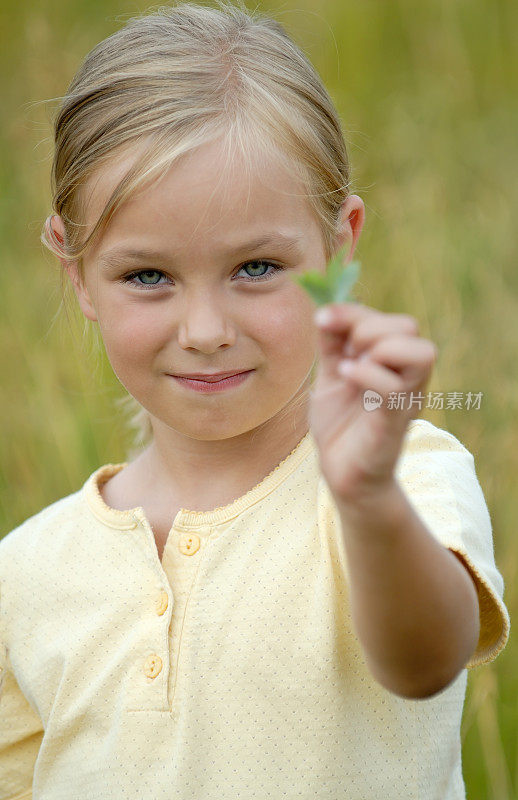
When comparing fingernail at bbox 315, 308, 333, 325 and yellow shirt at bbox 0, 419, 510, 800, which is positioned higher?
fingernail at bbox 315, 308, 333, 325

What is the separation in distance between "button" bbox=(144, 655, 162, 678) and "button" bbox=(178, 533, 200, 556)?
164mm

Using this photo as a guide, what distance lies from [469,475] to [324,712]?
40cm

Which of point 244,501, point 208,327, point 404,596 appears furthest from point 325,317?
point 244,501

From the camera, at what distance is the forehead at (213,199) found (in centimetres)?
150

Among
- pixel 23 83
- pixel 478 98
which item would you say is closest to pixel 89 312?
pixel 23 83

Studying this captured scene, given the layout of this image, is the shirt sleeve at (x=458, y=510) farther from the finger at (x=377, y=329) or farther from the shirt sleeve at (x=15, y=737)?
the shirt sleeve at (x=15, y=737)

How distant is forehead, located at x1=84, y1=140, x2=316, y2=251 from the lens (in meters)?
1.50

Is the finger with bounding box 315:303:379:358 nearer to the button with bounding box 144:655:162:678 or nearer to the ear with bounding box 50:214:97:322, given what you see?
the button with bounding box 144:655:162:678

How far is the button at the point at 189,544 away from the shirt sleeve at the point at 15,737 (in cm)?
45

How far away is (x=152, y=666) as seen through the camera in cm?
163

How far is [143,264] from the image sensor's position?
158 cm

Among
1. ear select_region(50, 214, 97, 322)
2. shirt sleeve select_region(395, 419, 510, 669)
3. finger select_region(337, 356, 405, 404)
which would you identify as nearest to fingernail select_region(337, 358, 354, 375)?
finger select_region(337, 356, 405, 404)

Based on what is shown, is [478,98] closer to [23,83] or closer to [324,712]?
[23,83]

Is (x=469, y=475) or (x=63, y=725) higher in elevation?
(x=469, y=475)
